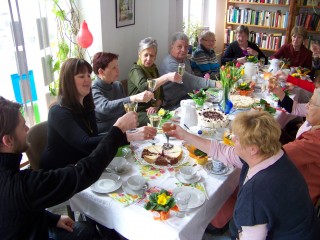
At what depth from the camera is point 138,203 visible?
1.42 metres

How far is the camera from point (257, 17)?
5426 millimetres

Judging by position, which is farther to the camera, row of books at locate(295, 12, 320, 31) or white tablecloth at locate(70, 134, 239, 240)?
row of books at locate(295, 12, 320, 31)

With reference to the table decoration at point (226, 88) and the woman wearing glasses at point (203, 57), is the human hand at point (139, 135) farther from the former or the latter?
the woman wearing glasses at point (203, 57)

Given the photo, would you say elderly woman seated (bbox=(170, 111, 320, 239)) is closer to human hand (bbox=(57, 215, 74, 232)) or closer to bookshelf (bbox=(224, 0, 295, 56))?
human hand (bbox=(57, 215, 74, 232))

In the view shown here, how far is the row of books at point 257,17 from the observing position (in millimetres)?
5227


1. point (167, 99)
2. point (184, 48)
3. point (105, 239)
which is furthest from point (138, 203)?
point (184, 48)

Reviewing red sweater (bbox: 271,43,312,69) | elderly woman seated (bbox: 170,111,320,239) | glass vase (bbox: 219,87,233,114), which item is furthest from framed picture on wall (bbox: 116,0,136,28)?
elderly woman seated (bbox: 170,111,320,239)

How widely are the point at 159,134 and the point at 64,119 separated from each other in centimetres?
66

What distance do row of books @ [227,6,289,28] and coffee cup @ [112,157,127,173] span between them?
4.57 meters

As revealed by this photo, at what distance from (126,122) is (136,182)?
1.01 ft

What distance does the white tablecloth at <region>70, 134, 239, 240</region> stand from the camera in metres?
1.32

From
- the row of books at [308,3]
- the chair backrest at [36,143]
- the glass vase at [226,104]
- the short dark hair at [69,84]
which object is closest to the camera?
the short dark hair at [69,84]

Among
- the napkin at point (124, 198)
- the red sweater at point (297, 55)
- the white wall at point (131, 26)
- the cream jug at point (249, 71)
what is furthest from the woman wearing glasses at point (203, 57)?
the napkin at point (124, 198)

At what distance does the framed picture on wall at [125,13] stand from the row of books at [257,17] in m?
2.64
